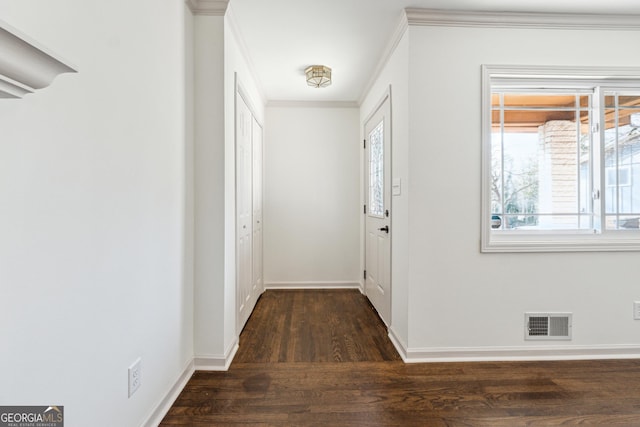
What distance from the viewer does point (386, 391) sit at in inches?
73.1

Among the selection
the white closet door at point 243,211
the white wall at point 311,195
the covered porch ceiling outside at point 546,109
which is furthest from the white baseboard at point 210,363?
the covered porch ceiling outside at point 546,109

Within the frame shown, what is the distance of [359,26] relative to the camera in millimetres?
2367

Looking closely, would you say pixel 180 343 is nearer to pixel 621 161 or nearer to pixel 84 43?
pixel 84 43

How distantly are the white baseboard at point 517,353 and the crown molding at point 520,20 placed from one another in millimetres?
2262

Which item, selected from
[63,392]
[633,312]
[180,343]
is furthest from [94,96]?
[633,312]

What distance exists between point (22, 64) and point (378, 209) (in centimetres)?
289

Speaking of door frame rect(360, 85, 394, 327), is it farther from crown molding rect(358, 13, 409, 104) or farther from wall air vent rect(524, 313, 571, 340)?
wall air vent rect(524, 313, 571, 340)

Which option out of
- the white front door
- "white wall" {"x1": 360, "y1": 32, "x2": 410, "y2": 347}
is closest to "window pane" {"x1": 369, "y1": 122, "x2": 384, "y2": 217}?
the white front door

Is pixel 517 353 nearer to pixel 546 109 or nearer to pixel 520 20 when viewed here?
pixel 546 109

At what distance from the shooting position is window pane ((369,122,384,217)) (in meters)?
3.07

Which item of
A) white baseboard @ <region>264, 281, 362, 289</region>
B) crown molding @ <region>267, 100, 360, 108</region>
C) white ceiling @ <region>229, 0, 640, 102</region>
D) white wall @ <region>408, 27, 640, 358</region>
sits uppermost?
white ceiling @ <region>229, 0, 640, 102</region>

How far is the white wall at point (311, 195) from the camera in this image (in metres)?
4.05

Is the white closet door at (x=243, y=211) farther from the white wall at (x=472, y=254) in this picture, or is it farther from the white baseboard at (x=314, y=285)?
the white wall at (x=472, y=254)

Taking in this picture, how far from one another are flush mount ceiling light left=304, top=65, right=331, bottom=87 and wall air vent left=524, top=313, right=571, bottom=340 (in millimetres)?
2648
